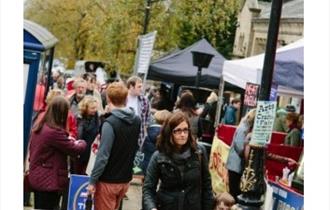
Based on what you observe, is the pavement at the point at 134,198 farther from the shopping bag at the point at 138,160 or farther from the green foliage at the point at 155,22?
the green foliage at the point at 155,22

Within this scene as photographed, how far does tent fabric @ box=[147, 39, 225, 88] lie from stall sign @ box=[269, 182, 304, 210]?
35.8ft

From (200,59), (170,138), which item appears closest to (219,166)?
(170,138)

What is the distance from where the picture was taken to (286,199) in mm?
6695

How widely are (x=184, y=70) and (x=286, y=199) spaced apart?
11.6 metres

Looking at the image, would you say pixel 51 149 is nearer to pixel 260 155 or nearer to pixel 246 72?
pixel 260 155

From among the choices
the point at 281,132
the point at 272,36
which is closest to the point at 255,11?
the point at 281,132

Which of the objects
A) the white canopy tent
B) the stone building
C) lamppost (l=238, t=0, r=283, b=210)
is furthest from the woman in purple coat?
Result: the stone building

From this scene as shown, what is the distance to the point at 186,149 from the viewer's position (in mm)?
5449

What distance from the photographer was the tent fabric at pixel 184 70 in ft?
58.9

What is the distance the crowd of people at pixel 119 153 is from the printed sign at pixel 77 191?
0.28ft

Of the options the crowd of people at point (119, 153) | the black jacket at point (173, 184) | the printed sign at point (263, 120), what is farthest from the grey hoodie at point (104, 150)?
the printed sign at point (263, 120)

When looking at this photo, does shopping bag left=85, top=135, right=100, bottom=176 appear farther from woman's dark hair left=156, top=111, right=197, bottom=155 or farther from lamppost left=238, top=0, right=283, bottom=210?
woman's dark hair left=156, top=111, right=197, bottom=155
